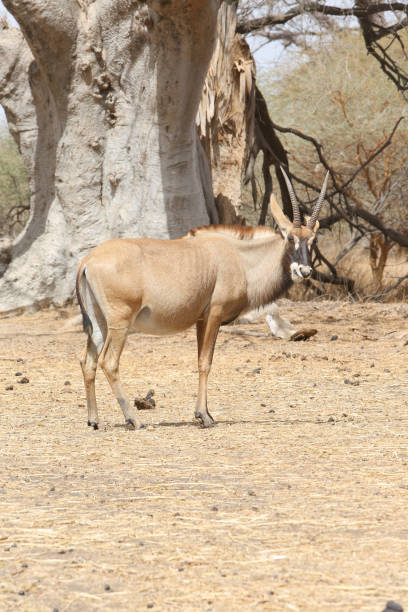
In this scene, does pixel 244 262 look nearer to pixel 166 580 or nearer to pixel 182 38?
pixel 166 580

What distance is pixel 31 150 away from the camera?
45.9 feet

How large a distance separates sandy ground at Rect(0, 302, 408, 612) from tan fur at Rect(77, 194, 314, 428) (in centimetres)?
59

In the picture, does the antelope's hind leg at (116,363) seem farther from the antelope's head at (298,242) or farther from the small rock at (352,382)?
the small rock at (352,382)

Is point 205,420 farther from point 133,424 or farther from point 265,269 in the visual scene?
point 265,269

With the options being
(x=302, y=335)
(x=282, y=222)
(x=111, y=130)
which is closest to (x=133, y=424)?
(x=282, y=222)

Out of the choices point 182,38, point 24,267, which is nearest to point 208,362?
point 182,38

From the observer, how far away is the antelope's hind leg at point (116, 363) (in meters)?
5.83

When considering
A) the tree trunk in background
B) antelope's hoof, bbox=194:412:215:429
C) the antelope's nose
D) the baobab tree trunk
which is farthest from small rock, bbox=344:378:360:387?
the tree trunk in background

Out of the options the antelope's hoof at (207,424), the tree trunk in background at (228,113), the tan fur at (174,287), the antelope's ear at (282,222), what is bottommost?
the antelope's hoof at (207,424)

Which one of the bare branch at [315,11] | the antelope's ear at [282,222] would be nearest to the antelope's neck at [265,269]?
the antelope's ear at [282,222]

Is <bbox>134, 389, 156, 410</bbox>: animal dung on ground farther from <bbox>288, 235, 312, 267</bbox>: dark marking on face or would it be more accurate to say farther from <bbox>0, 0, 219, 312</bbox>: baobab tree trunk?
<bbox>0, 0, 219, 312</bbox>: baobab tree trunk

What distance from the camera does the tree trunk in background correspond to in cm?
1230

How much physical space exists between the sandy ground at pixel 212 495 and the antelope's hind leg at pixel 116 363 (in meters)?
0.17

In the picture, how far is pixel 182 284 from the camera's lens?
6.02 meters
